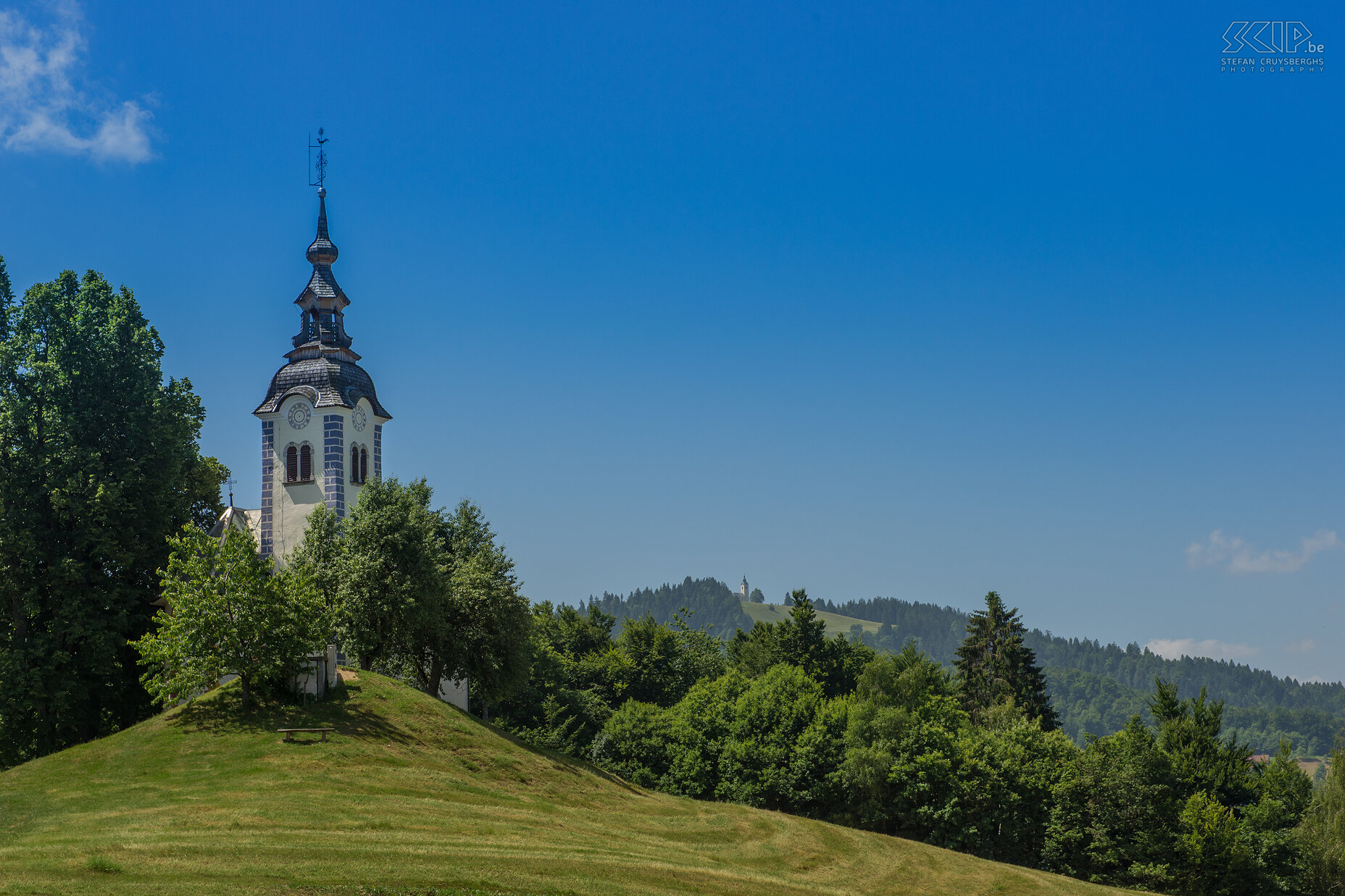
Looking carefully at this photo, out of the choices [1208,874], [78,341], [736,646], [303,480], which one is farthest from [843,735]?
[78,341]

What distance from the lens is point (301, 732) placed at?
3803 centimetres

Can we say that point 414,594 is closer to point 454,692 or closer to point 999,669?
point 454,692

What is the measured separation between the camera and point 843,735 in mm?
64188

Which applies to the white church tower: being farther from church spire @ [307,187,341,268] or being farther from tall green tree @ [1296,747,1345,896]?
tall green tree @ [1296,747,1345,896]

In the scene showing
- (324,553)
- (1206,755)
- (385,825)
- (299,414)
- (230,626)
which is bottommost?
(1206,755)

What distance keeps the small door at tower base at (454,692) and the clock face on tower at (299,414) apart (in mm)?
15758

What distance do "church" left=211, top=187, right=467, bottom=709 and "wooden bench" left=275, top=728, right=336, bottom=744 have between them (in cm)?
1731

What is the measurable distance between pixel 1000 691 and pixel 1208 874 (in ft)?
91.1

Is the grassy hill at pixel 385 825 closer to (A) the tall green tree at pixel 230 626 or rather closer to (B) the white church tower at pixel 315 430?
(A) the tall green tree at pixel 230 626

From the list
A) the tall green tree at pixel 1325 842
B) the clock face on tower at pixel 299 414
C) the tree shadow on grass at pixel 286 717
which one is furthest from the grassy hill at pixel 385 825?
the tall green tree at pixel 1325 842

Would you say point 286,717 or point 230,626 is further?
point 286,717

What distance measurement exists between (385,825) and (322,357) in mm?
34842

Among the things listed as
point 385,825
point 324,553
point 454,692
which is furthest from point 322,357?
point 385,825

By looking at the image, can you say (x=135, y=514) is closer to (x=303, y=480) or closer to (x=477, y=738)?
(x=303, y=480)
